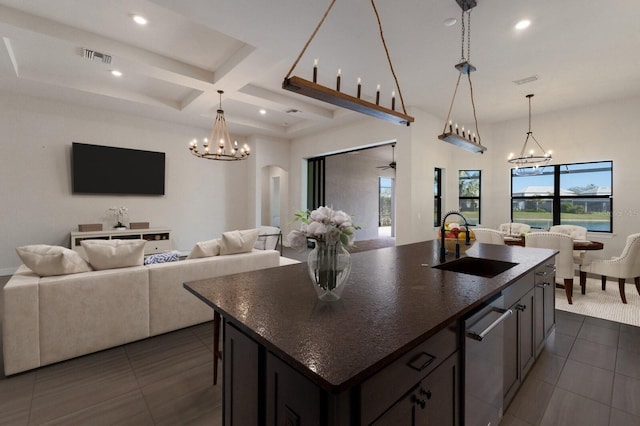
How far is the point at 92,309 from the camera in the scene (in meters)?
2.45

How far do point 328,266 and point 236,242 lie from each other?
228 centimetres

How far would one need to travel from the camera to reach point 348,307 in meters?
1.26

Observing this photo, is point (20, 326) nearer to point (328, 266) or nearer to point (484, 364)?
point (328, 266)

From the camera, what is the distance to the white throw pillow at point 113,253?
2.60 metres

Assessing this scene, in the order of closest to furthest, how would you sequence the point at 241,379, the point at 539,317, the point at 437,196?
the point at 241,379, the point at 539,317, the point at 437,196

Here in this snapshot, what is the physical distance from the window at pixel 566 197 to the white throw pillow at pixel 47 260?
7769mm

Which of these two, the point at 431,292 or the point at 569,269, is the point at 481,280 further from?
the point at 569,269

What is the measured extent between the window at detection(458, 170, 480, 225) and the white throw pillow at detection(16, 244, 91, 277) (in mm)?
7288

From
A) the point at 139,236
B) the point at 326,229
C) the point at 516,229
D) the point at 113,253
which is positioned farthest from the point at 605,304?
the point at 139,236

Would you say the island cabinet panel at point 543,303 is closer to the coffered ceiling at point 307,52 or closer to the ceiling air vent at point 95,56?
the coffered ceiling at point 307,52

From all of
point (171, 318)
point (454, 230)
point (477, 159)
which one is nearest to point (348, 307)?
point (454, 230)

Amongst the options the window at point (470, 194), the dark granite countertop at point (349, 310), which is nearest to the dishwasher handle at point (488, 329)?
the dark granite countertop at point (349, 310)

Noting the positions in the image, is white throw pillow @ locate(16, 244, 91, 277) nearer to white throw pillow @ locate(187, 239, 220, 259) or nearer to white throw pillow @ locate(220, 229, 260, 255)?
white throw pillow @ locate(187, 239, 220, 259)

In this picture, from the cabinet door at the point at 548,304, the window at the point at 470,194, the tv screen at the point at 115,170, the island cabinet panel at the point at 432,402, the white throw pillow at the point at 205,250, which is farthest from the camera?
the window at the point at 470,194
